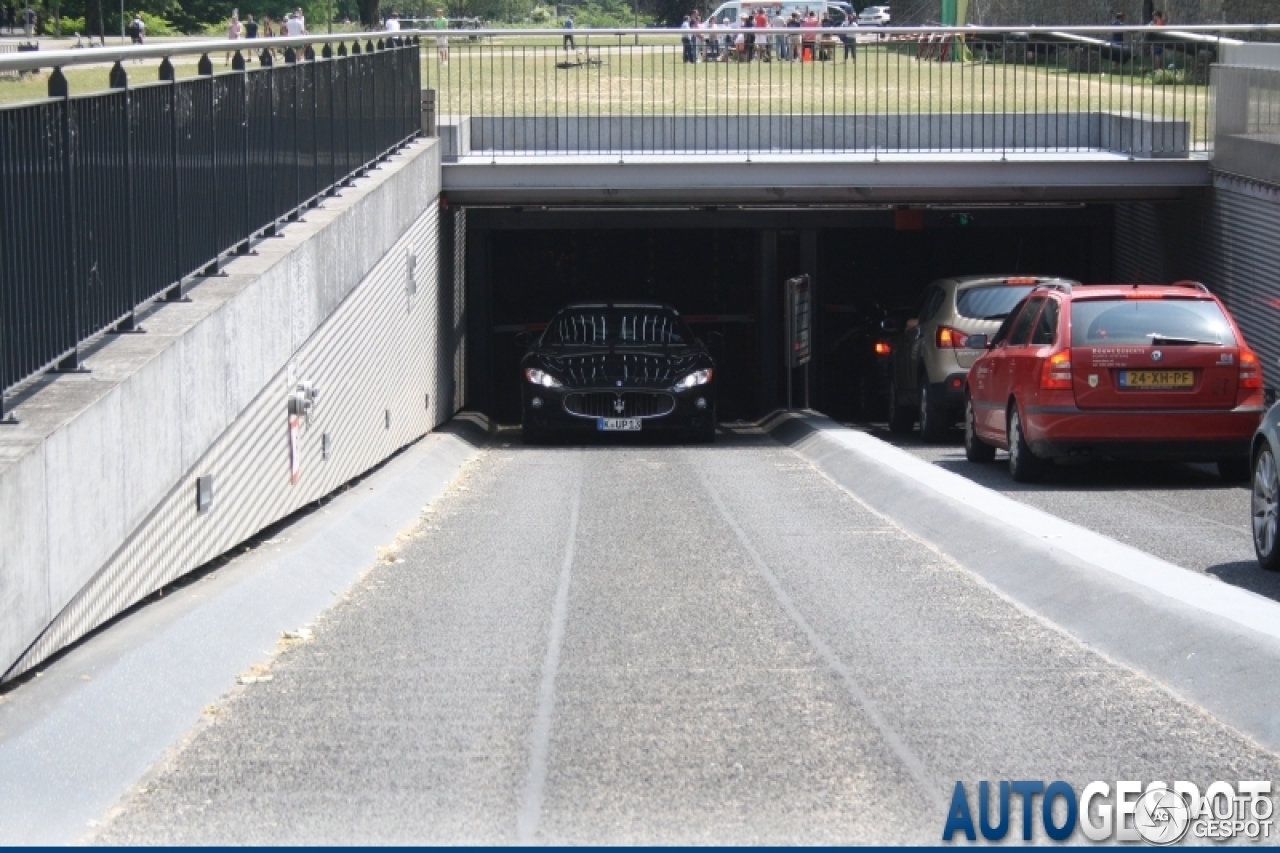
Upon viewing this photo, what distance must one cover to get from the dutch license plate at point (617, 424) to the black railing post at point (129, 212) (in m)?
12.0

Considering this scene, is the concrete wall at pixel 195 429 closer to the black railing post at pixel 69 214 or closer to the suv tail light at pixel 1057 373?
the black railing post at pixel 69 214

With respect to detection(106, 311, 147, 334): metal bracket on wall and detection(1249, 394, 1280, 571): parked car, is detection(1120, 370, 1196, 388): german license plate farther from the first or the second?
detection(106, 311, 147, 334): metal bracket on wall

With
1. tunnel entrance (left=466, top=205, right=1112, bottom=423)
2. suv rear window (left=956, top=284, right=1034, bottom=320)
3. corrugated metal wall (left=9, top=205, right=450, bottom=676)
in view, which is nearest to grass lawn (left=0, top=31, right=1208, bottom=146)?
corrugated metal wall (left=9, top=205, right=450, bottom=676)

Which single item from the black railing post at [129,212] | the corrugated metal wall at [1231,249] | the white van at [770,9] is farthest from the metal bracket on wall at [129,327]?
the white van at [770,9]

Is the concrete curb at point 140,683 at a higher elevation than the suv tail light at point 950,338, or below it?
higher

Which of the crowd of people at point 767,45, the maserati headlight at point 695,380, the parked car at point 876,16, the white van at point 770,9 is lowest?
the maserati headlight at point 695,380

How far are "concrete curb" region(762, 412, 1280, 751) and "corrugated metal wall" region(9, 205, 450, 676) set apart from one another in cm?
405

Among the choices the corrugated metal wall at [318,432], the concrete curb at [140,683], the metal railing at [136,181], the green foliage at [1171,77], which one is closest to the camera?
the concrete curb at [140,683]

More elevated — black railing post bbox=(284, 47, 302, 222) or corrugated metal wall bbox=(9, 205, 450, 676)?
black railing post bbox=(284, 47, 302, 222)

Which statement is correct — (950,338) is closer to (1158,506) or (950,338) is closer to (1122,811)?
(1158,506)

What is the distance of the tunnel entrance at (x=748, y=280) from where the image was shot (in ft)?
102

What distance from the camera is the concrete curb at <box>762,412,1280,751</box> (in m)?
6.61

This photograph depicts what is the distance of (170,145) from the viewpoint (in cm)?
946

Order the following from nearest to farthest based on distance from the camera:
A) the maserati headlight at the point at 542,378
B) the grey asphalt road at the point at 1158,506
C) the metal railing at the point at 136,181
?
the metal railing at the point at 136,181
the grey asphalt road at the point at 1158,506
the maserati headlight at the point at 542,378
